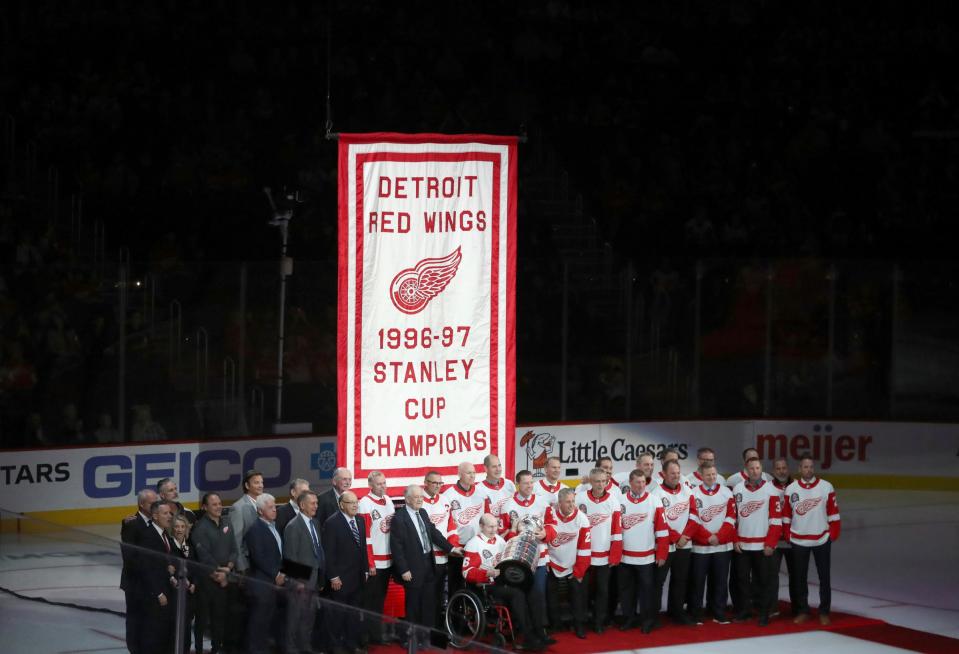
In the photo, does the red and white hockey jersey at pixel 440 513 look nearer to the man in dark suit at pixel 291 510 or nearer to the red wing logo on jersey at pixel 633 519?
the man in dark suit at pixel 291 510

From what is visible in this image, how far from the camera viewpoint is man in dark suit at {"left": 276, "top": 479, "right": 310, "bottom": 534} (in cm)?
1009

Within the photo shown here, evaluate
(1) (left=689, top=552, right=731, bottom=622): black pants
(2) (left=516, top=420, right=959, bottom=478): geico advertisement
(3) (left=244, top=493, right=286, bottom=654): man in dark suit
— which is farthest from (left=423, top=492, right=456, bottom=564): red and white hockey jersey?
(2) (left=516, top=420, right=959, bottom=478): geico advertisement

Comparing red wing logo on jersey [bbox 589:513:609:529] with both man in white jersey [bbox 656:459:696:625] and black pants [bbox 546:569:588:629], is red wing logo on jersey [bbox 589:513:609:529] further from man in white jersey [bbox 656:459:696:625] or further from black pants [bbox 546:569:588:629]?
man in white jersey [bbox 656:459:696:625]

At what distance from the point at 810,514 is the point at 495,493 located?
2.50m

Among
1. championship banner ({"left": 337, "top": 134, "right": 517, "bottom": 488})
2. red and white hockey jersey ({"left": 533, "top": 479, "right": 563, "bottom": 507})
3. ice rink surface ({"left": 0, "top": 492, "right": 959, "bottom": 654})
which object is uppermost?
championship banner ({"left": 337, "top": 134, "right": 517, "bottom": 488})

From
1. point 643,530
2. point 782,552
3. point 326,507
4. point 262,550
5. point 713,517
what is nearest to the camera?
point 262,550

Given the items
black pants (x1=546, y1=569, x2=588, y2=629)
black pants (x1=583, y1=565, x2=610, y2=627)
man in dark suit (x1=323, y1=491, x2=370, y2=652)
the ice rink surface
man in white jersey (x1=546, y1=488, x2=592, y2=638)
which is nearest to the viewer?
the ice rink surface

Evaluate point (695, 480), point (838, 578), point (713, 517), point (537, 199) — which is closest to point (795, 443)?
point (838, 578)

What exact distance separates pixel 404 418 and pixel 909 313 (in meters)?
8.39

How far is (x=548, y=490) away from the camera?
1114cm

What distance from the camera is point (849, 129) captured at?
19.9 m

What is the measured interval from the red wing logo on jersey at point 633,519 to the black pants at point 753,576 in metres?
1.01

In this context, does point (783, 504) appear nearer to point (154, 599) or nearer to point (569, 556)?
point (569, 556)

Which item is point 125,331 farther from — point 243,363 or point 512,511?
point 512,511
